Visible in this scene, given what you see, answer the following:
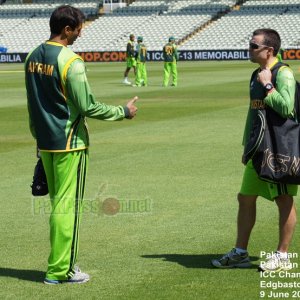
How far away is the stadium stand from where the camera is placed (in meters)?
69.5

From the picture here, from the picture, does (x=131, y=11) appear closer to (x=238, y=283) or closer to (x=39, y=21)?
(x=39, y=21)

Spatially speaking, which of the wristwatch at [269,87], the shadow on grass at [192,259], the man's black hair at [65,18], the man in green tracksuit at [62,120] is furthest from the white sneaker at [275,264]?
the man's black hair at [65,18]

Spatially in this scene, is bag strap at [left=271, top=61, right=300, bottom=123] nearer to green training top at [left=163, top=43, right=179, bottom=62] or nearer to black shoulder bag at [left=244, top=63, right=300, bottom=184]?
black shoulder bag at [left=244, top=63, right=300, bottom=184]

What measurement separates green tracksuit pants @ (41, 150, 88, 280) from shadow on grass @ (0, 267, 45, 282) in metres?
0.27

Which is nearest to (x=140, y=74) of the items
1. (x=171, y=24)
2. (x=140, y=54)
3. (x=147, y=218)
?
(x=140, y=54)

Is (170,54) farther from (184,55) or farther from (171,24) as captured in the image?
(171,24)

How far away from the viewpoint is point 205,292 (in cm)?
677

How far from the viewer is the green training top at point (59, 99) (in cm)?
686

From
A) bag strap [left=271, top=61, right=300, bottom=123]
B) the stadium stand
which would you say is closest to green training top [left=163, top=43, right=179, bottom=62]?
the stadium stand

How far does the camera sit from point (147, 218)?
387 inches

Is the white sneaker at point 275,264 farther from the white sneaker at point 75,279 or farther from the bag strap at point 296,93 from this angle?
the white sneaker at point 75,279

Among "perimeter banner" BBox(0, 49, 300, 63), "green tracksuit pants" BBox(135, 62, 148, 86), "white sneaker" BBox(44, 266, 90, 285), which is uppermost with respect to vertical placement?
"white sneaker" BBox(44, 266, 90, 285)

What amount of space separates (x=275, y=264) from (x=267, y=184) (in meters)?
0.63

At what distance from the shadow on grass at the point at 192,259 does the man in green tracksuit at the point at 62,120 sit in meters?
0.99
